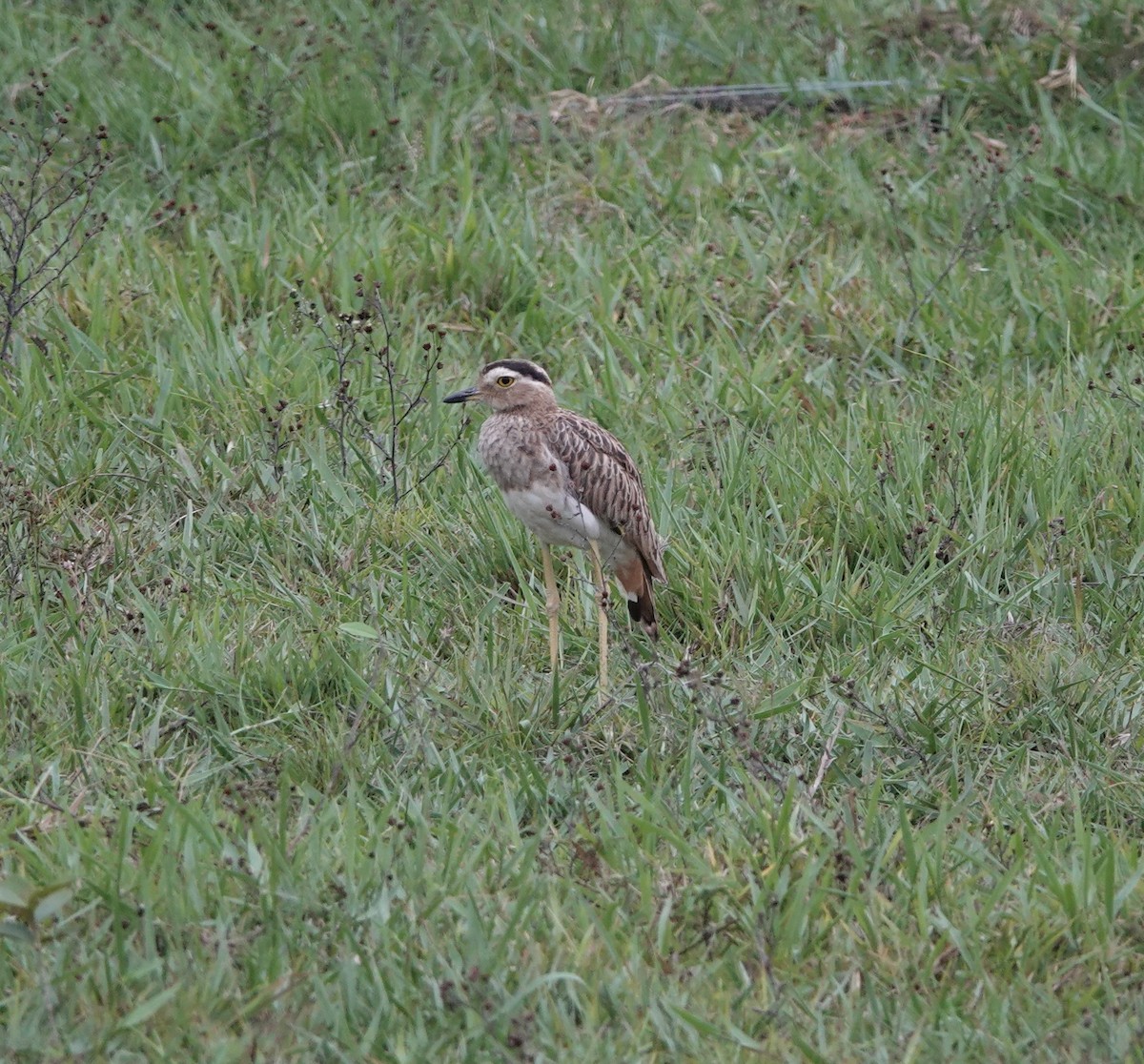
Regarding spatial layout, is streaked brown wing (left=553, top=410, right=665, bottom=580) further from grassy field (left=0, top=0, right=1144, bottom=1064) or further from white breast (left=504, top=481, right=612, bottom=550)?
grassy field (left=0, top=0, right=1144, bottom=1064)

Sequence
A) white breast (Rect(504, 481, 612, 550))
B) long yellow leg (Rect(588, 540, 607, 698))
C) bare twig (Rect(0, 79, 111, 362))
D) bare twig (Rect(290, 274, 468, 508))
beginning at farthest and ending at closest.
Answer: bare twig (Rect(0, 79, 111, 362)) → bare twig (Rect(290, 274, 468, 508)) → white breast (Rect(504, 481, 612, 550)) → long yellow leg (Rect(588, 540, 607, 698))

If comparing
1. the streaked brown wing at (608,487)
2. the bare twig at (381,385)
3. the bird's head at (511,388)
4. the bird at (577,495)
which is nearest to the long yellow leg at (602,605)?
the bird at (577,495)

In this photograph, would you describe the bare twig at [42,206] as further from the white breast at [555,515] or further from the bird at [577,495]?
the white breast at [555,515]

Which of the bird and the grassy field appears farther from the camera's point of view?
the bird

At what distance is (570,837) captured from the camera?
4461mm

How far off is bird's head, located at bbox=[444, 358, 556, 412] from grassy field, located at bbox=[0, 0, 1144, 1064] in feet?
1.53

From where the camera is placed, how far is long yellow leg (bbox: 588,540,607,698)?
5.18m

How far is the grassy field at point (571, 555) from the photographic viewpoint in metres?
3.93

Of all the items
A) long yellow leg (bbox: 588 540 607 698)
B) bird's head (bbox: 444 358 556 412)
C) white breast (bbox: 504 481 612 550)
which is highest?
bird's head (bbox: 444 358 556 412)

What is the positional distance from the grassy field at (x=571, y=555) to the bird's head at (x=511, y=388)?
0.47m

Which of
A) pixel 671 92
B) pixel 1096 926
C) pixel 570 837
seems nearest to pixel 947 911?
pixel 1096 926

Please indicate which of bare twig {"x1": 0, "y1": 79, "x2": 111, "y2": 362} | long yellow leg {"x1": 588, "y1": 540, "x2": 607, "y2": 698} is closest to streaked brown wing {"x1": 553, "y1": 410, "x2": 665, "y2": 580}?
long yellow leg {"x1": 588, "y1": 540, "x2": 607, "y2": 698}

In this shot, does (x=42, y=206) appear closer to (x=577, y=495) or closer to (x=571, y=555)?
(x=571, y=555)

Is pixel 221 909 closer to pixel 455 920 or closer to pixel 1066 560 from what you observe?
pixel 455 920
